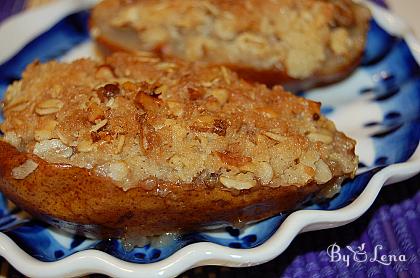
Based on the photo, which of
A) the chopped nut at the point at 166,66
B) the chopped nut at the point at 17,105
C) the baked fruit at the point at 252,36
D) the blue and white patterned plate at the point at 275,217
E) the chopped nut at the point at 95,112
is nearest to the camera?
the blue and white patterned plate at the point at 275,217

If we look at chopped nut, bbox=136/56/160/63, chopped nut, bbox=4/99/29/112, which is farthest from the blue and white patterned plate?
chopped nut, bbox=136/56/160/63

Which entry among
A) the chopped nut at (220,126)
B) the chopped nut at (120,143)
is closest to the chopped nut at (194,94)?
the chopped nut at (220,126)

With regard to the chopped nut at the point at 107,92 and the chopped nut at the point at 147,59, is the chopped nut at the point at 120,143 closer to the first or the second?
the chopped nut at the point at 107,92

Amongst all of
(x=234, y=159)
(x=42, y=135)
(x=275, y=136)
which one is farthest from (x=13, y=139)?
(x=275, y=136)

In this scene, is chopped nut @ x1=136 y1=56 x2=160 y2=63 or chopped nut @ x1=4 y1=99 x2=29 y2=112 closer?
chopped nut @ x1=4 y1=99 x2=29 y2=112

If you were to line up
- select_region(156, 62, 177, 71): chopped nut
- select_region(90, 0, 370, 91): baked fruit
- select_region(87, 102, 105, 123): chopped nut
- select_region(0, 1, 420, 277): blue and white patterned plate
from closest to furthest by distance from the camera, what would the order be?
select_region(0, 1, 420, 277): blue and white patterned plate → select_region(87, 102, 105, 123): chopped nut → select_region(156, 62, 177, 71): chopped nut → select_region(90, 0, 370, 91): baked fruit

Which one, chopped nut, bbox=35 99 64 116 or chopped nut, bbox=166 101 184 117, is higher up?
chopped nut, bbox=35 99 64 116

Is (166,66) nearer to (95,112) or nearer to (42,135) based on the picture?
(95,112)

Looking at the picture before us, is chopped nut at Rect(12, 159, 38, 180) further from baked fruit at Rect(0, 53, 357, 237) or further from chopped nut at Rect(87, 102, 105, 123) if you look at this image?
chopped nut at Rect(87, 102, 105, 123)
